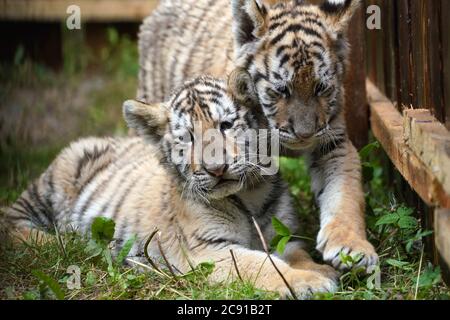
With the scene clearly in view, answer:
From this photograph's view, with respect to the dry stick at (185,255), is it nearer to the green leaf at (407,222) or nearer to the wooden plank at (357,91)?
the green leaf at (407,222)

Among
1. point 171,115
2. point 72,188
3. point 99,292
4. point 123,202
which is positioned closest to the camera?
point 99,292

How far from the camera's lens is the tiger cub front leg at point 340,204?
3623 millimetres

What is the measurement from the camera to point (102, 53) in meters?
8.92

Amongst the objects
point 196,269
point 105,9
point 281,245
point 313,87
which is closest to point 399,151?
point 313,87

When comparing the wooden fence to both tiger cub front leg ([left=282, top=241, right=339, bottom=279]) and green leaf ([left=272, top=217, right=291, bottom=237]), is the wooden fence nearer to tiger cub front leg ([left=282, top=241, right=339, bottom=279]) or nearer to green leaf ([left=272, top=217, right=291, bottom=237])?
tiger cub front leg ([left=282, top=241, right=339, bottom=279])

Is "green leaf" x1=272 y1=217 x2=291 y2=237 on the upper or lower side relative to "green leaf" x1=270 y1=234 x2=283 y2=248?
upper

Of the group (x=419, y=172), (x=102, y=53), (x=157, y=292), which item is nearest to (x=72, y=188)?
(x=157, y=292)

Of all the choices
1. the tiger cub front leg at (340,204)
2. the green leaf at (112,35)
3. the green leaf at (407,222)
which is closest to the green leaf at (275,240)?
the tiger cub front leg at (340,204)

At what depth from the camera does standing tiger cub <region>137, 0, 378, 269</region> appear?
3.84 metres

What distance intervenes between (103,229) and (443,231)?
1.75m

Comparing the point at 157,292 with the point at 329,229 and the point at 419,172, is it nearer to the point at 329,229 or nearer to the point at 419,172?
the point at 329,229

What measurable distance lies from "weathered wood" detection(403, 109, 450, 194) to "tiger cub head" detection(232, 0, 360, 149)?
1.41ft

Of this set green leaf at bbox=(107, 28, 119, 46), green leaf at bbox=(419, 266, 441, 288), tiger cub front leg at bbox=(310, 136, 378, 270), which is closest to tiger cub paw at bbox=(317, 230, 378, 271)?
tiger cub front leg at bbox=(310, 136, 378, 270)

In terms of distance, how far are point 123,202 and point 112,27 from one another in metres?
4.82
